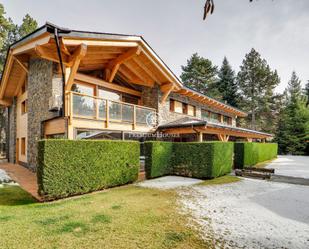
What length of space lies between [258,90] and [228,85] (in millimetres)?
5964

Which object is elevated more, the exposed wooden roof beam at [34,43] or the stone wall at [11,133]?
the exposed wooden roof beam at [34,43]

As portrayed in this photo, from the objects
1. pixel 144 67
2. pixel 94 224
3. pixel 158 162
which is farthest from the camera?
pixel 144 67

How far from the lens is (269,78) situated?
121 feet

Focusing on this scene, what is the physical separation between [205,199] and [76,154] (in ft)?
15.5

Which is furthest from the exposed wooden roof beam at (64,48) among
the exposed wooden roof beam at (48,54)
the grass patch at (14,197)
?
the grass patch at (14,197)

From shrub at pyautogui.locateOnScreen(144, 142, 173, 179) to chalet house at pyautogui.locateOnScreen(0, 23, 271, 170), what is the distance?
2201 millimetres

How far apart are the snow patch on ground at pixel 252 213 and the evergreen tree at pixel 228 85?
32614mm

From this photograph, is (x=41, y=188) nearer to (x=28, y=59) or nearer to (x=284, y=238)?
(x=284, y=238)

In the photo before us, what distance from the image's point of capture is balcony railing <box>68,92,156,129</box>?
29.5 ft

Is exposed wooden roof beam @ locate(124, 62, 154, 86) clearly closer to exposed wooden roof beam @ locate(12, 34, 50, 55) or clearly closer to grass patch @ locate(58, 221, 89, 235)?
exposed wooden roof beam @ locate(12, 34, 50, 55)

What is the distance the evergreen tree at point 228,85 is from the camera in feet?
127

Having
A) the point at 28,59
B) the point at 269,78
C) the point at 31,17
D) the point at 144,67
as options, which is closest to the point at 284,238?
the point at 144,67

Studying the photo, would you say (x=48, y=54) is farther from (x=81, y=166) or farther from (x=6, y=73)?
(x=6, y=73)

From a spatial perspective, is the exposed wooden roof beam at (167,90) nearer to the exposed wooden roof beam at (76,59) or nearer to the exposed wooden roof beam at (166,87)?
the exposed wooden roof beam at (166,87)
